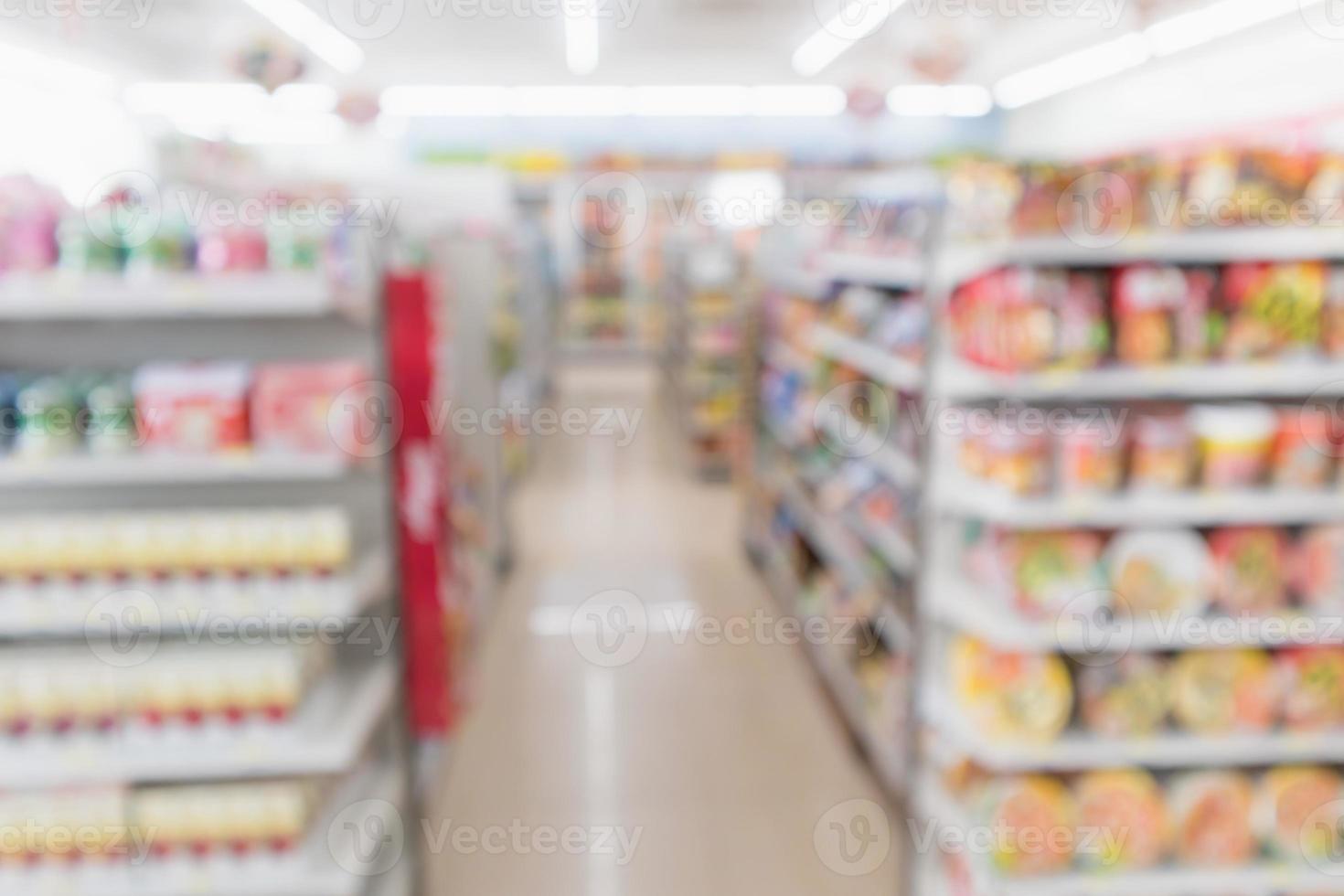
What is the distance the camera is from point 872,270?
3443mm

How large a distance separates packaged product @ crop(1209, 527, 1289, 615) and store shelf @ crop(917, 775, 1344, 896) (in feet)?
2.17

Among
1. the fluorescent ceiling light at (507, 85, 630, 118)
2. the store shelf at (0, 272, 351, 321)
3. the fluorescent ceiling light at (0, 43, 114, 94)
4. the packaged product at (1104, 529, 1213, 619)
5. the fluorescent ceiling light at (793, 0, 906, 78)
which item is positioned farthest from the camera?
the fluorescent ceiling light at (507, 85, 630, 118)

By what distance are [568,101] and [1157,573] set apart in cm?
1197

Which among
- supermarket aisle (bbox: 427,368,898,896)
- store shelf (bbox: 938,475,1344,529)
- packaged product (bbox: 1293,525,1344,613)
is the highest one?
store shelf (bbox: 938,475,1344,529)

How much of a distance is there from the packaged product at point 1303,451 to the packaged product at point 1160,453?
20 centimetres

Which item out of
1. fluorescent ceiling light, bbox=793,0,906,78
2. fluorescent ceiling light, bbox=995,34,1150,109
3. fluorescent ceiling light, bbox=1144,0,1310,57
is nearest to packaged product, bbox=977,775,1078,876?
Result: fluorescent ceiling light, bbox=793,0,906,78

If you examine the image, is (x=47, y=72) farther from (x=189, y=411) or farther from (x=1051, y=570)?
(x=1051, y=570)

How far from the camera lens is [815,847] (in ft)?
10.3

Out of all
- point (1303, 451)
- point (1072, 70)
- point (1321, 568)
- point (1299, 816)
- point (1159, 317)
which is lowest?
point (1299, 816)

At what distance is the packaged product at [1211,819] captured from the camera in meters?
2.40

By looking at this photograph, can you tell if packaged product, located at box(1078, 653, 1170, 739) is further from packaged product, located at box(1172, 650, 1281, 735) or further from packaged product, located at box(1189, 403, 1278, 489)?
packaged product, located at box(1189, 403, 1278, 489)

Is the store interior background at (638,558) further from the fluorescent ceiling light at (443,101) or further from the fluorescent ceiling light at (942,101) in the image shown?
the fluorescent ceiling light at (942,101)

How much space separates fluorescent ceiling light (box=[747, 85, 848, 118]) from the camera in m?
12.9

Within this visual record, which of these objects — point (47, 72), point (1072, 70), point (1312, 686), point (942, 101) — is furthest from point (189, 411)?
point (942, 101)
